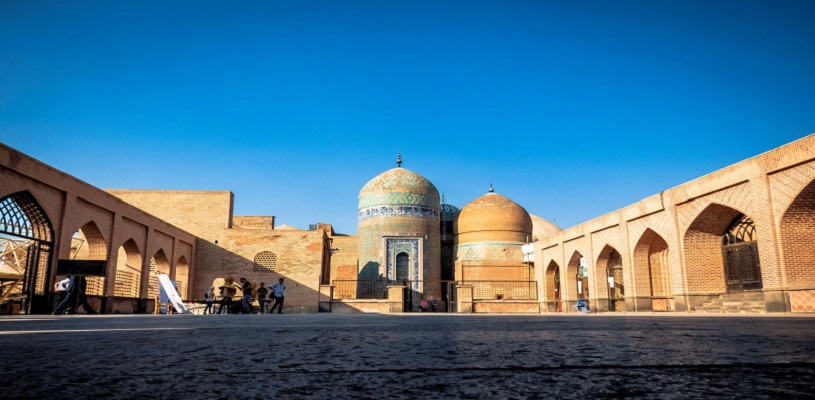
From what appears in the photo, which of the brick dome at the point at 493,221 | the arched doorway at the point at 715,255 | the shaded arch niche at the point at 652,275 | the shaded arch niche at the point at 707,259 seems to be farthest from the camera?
the brick dome at the point at 493,221

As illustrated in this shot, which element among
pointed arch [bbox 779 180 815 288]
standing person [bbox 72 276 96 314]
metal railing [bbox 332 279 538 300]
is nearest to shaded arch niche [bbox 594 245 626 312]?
metal railing [bbox 332 279 538 300]

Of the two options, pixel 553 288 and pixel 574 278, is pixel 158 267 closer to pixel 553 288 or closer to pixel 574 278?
pixel 574 278

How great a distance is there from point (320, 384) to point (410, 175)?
1066 inches

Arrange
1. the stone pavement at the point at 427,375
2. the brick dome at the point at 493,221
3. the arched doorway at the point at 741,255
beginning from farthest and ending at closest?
the brick dome at the point at 493,221 < the arched doorway at the point at 741,255 < the stone pavement at the point at 427,375

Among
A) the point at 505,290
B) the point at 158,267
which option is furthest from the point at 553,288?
the point at 158,267

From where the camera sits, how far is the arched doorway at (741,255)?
514 inches

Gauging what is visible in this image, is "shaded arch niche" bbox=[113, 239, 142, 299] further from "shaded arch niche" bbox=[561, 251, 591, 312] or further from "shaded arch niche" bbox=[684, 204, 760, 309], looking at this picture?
"shaded arch niche" bbox=[684, 204, 760, 309]

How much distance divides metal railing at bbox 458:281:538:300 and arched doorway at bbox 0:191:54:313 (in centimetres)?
1633

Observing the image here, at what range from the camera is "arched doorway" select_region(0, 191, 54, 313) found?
40.6ft

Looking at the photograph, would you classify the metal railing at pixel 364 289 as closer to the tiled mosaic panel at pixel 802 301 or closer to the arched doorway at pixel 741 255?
the arched doorway at pixel 741 255

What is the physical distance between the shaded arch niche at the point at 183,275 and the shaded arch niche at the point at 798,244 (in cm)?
1970

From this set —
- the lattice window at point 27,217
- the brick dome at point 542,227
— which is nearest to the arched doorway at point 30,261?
the lattice window at point 27,217

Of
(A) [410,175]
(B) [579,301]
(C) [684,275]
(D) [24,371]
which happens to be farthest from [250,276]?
(D) [24,371]

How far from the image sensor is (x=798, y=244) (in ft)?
35.9
